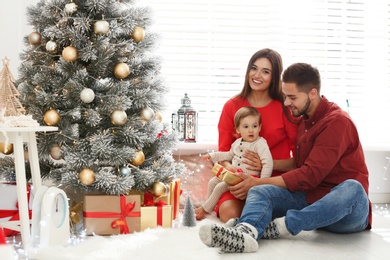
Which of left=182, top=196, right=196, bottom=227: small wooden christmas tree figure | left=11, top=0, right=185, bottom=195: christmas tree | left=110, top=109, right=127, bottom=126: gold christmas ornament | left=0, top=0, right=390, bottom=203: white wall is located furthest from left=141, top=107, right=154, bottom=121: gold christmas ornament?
left=0, top=0, right=390, bottom=203: white wall

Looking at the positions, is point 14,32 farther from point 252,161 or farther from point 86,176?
point 252,161

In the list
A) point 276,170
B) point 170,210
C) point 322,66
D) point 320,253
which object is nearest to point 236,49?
Answer: point 322,66

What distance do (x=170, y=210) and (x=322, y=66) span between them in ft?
5.58

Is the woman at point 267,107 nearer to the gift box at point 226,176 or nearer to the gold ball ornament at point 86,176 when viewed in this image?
the gift box at point 226,176

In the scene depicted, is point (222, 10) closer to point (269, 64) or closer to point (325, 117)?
point (269, 64)

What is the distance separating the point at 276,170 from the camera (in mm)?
3211

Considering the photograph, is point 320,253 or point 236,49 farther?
point 236,49

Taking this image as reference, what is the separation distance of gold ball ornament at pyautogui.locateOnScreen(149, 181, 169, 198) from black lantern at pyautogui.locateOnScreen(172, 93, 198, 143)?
809 mm

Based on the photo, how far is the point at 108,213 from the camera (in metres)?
2.76

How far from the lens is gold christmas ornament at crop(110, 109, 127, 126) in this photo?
276cm

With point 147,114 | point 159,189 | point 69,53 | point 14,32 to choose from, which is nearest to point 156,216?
point 159,189

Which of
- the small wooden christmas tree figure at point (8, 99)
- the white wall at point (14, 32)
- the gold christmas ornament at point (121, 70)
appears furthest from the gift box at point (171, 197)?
the small wooden christmas tree figure at point (8, 99)

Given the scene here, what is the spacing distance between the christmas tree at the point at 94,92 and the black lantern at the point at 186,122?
0.72 m

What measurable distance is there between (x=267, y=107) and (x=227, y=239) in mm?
1101
